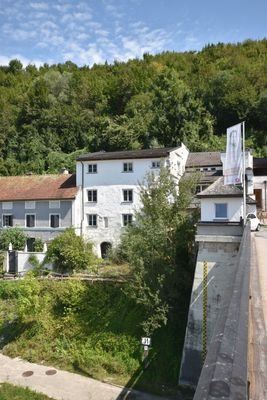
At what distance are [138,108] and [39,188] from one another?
2299 centimetres

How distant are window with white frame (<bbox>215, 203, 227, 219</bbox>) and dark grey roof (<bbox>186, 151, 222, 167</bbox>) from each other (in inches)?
590

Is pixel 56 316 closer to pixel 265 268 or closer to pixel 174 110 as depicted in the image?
pixel 265 268

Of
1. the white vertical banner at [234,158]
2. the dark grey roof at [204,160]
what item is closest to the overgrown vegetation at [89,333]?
the white vertical banner at [234,158]

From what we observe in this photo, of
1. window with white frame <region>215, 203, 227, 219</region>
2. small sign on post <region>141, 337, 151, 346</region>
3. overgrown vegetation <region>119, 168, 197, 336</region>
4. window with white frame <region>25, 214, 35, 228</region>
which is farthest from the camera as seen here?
window with white frame <region>25, 214, 35, 228</region>

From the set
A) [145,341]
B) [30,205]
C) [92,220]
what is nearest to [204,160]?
[92,220]

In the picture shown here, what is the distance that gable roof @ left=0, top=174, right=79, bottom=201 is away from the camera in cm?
2864

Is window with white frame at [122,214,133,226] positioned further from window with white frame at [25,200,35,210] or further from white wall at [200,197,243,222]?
white wall at [200,197,243,222]

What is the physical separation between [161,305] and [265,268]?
798 centimetres

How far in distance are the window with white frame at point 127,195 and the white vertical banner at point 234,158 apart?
1424 cm

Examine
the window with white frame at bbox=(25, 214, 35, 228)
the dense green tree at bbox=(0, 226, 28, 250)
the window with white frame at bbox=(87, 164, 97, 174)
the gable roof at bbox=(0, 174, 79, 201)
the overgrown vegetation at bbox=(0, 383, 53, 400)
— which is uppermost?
the window with white frame at bbox=(87, 164, 97, 174)

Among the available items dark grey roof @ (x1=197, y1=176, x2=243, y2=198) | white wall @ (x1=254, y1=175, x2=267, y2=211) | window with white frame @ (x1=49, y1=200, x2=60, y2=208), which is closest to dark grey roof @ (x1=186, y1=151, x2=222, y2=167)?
white wall @ (x1=254, y1=175, x2=267, y2=211)

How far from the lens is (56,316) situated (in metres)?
19.5

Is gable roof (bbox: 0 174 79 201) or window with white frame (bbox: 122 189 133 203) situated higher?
gable roof (bbox: 0 174 79 201)

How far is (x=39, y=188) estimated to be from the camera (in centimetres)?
3027
